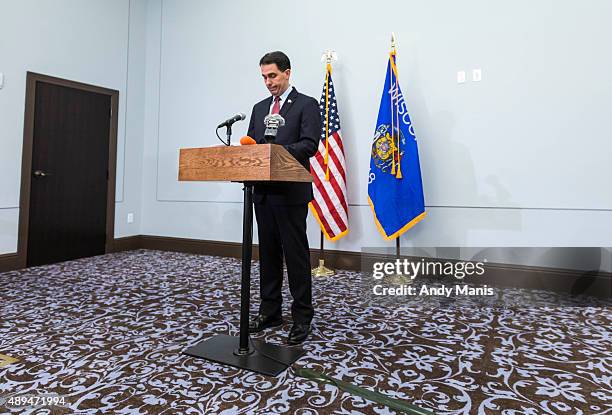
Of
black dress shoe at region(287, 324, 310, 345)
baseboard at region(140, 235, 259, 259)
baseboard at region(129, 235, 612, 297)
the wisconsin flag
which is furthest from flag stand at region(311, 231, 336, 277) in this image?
black dress shoe at region(287, 324, 310, 345)

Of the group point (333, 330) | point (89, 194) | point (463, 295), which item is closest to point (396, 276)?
point (463, 295)

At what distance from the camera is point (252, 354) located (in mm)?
1748

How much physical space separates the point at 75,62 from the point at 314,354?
4.16m

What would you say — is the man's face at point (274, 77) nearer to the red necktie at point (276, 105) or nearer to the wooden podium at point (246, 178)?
the red necktie at point (276, 105)

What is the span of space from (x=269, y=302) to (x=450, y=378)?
0.99 metres

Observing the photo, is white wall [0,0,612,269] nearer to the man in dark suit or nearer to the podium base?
the man in dark suit

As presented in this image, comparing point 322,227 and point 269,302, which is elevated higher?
point 322,227

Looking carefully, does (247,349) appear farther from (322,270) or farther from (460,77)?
(460,77)

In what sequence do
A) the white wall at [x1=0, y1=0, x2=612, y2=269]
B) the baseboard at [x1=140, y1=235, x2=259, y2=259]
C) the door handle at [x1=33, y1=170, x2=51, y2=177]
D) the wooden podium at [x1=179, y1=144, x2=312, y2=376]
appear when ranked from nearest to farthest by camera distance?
the wooden podium at [x1=179, y1=144, x2=312, y2=376] < the white wall at [x1=0, y1=0, x2=612, y2=269] < the door handle at [x1=33, y1=170, x2=51, y2=177] < the baseboard at [x1=140, y1=235, x2=259, y2=259]

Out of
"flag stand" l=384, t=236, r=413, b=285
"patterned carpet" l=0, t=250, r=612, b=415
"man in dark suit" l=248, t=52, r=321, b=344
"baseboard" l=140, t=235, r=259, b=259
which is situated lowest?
"patterned carpet" l=0, t=250, r=612, b=415

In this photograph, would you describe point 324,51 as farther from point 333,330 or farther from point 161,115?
point 333,330

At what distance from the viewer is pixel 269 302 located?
2141 mm

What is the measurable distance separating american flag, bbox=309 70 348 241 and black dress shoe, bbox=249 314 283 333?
5.04 ft

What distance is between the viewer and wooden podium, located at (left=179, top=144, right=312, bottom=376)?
1.39 meters
